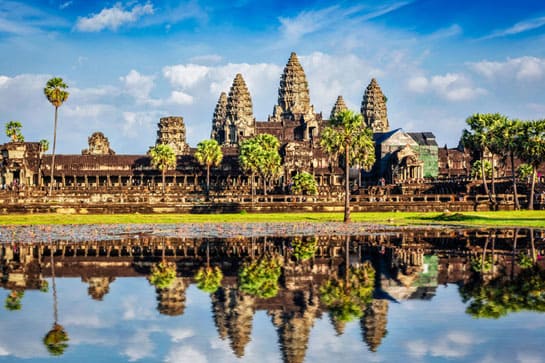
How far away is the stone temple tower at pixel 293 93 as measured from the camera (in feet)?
630

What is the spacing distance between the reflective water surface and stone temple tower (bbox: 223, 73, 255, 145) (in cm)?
15083

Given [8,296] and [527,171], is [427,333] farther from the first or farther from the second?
[527,171]

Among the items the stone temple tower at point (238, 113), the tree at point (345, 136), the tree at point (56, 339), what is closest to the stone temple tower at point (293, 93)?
the stone temple tower at point (238, 113)

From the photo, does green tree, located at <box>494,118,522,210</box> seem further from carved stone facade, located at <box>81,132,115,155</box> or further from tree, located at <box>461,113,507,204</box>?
carved stone facade, located at <box>81,132,115,155</box>

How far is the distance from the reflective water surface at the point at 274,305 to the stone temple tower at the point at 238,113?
495 ft

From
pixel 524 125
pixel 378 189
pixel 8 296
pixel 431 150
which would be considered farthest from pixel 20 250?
pixel 431 150

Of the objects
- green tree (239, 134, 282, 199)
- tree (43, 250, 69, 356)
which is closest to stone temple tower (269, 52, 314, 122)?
green tree (239, 134, 282, 199)

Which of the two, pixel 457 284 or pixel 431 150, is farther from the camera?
pixel 431 150

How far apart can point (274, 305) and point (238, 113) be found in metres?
170

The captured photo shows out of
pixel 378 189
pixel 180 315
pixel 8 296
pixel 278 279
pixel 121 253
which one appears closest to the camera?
pixel 180 315

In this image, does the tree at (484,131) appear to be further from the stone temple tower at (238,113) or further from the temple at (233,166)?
the stone temple tower at (238,113)

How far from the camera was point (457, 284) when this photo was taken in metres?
23.9

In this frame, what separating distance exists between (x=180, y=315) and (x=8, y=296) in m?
6.13

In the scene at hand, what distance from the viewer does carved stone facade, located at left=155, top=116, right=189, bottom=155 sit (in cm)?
16000
